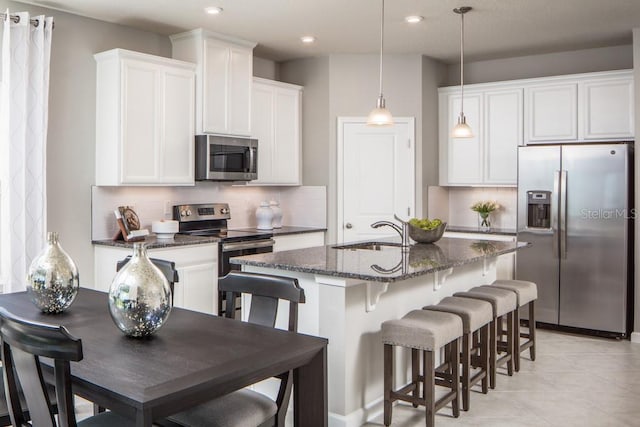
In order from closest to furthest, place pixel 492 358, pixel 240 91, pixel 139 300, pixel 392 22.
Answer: pixel 139 300
pixel 492 358
pixel 392 22
pixel 240 91

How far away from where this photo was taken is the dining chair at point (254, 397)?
80.8 inches

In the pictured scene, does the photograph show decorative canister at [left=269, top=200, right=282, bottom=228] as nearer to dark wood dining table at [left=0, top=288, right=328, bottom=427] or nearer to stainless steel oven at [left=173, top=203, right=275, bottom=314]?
stainless steel oven at [left=173, top=203, right=275, bottom=314]

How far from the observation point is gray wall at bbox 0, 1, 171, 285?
442 cm

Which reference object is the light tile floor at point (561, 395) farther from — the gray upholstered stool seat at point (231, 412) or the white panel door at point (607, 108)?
the white panel door at point (607, 108)

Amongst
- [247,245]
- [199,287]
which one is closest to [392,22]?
[247,245]

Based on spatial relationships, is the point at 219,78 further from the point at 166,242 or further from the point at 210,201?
the point at 166,242

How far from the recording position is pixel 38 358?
5.71 ft

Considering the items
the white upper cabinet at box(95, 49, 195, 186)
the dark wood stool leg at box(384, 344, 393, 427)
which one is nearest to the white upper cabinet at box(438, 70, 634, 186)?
the white upper cabinet at box(95, 49, 195, 186)

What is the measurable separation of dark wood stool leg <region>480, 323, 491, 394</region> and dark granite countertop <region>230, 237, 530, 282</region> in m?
0.49

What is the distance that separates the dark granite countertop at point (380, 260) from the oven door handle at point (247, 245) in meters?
1.18

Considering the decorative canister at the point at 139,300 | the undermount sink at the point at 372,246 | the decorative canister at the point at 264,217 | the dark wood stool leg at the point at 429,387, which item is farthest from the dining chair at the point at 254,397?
the decorative canister at the point at 264,217

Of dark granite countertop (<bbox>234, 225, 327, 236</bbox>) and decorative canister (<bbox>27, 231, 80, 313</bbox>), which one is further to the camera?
dark granite countertop (<bbox>234, 225, 327, 236</bbox>)

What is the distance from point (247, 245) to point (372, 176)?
163 cm

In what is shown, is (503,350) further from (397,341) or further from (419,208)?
(419,208)
